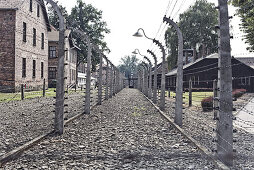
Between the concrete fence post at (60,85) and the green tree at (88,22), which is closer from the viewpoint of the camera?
the concrete fence post at (60,85)

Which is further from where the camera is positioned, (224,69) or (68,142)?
(68,142)

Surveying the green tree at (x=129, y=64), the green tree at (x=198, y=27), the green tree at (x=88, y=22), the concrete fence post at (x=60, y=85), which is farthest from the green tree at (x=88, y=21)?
the green tree at (x=129, y=64)

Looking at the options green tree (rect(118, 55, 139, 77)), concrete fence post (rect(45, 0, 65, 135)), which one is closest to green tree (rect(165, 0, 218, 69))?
concrete fence post (rect(45, 0, 65, 135))

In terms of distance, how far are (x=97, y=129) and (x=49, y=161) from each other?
320 cm

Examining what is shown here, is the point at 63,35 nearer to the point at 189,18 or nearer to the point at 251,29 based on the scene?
the point at 251,29

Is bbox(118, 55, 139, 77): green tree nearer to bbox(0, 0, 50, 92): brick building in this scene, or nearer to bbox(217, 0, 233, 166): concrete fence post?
bbox(0, 0, 50, 92): brick building

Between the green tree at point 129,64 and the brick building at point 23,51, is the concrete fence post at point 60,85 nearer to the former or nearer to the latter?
the brick building at point 23,51

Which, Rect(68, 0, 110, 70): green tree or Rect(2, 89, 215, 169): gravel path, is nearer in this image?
Rect(2, 89, 215, 169): gravel path

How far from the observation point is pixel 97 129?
297 inches

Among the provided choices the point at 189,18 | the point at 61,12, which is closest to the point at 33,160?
the point at 61,12

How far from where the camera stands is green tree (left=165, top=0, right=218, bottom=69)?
154 feet

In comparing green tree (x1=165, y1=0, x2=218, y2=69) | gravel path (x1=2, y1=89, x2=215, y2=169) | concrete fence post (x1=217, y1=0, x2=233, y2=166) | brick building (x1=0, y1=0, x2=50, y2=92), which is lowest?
gravel path (x1=2, y1=89, x2=215, y2=169)

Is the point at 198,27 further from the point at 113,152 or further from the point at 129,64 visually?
the point at 129,64

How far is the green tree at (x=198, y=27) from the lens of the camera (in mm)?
46844
